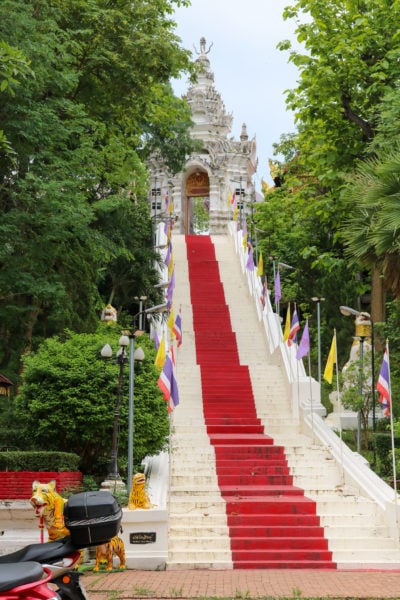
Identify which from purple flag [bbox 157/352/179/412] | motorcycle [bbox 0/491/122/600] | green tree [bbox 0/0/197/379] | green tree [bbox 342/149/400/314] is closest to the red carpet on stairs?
→ purple flag [bbox 157/352/179/412]

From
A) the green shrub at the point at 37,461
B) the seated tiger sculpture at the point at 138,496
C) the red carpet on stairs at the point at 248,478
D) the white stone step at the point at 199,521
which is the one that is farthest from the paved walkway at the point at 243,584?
the green shrub at the point at 37,461

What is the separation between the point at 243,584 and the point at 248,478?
4.80 m

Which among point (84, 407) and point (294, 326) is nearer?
point (84, 407)

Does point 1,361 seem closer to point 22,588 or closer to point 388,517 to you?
point 388,517

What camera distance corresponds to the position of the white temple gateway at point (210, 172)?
43906 mm

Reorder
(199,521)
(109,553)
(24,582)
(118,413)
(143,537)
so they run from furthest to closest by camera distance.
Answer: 1. (118,413)
2. (199,521)
3. (143,537)
4. (109,553)
5. (24,582)

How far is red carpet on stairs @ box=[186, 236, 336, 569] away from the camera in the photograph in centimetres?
1256

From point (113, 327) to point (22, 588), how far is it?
18941mm

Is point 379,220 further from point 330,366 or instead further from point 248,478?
point 248,478

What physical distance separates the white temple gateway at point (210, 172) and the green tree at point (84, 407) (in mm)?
26773

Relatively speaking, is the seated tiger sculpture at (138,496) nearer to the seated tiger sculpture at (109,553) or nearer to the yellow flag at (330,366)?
the seated tiger sculpture at (109,553)

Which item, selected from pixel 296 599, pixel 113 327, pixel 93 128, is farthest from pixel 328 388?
pixel 296 599

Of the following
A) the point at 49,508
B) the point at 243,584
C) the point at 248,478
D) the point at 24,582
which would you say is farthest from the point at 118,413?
the point at 24,582

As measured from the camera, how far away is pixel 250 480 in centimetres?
1538
